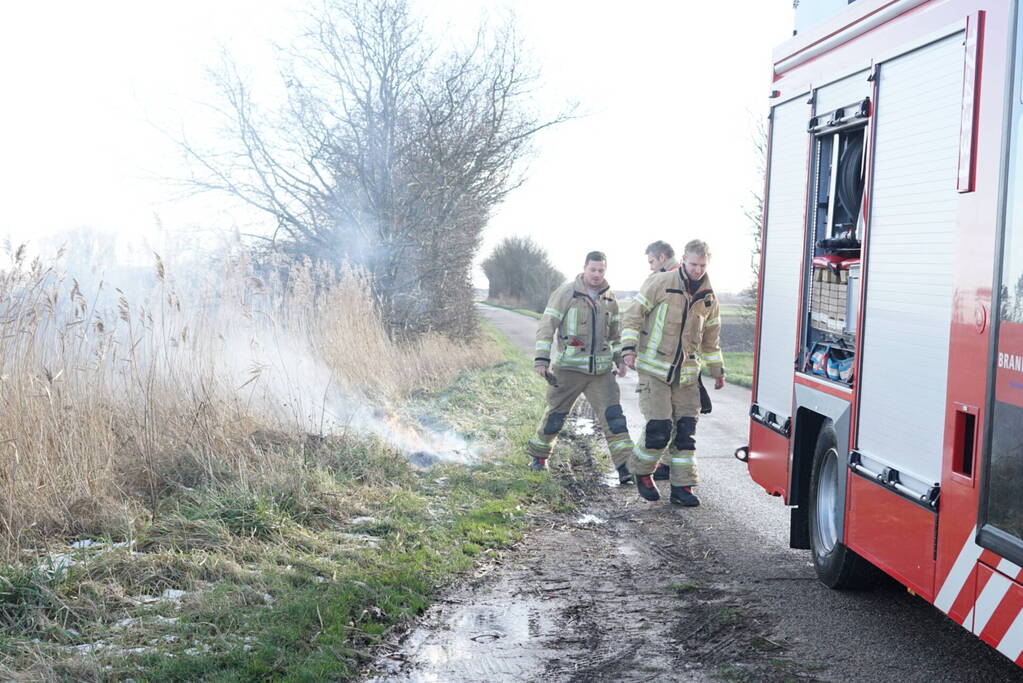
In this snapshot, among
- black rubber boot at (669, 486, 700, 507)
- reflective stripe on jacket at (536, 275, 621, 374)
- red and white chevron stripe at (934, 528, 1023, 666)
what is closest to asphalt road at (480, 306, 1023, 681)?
black rubber boot at (669, 486, 700, 507)

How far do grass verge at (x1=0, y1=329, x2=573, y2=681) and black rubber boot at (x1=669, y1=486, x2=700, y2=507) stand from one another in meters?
0.86

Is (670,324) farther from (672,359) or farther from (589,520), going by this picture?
(589,520)

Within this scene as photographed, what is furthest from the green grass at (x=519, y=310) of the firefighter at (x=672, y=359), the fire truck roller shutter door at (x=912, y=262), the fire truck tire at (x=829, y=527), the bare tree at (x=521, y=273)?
the fire truck roller shutter door at (x=912, y=262)

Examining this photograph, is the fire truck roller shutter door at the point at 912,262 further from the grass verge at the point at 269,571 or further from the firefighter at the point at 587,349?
the firefighter at the point at 587,349

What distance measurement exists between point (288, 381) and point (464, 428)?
2617 mm

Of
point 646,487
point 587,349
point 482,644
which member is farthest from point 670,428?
point 482,644

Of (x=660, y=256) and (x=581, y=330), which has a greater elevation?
(x=660, y=256)

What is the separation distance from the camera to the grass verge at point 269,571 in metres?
4.34

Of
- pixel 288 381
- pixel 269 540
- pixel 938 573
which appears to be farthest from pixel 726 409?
pixel 938 573

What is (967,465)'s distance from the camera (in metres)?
3.76

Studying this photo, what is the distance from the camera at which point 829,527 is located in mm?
5719

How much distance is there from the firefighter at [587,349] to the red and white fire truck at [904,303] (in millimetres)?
2371

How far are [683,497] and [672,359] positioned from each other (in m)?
1.06

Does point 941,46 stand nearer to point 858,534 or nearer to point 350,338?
point 858,534
